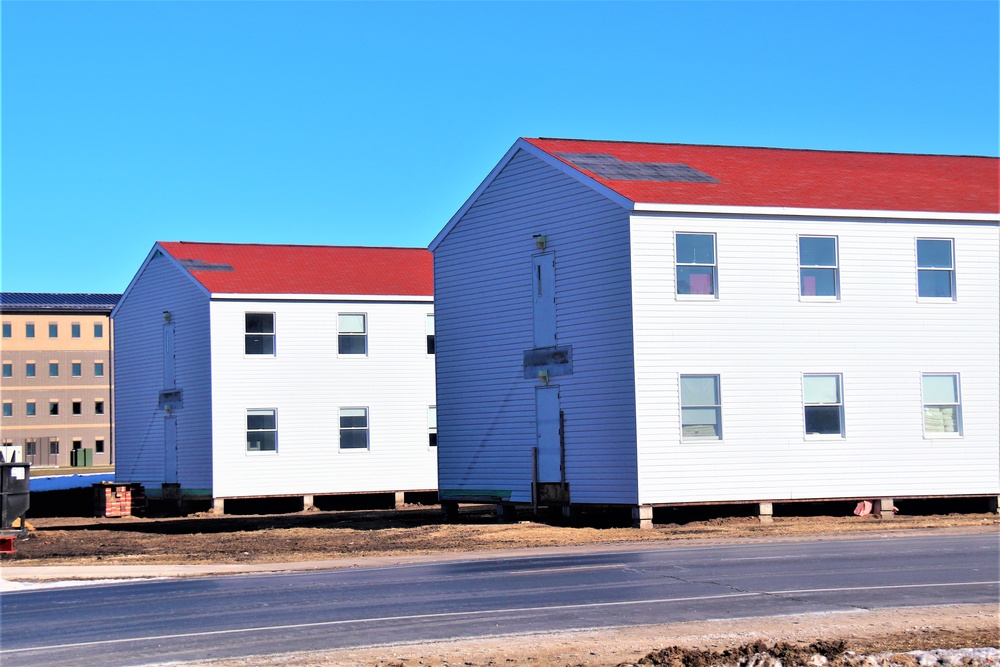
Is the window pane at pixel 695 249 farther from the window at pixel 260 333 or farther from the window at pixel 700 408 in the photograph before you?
the window at pixel 260 333

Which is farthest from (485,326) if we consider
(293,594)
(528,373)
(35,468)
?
(35,468)

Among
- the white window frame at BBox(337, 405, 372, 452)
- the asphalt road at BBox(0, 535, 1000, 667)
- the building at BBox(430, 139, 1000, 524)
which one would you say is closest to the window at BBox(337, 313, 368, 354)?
the white window frame at BBox(337, 405, 372, 452)

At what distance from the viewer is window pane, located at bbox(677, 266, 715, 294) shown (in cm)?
2731

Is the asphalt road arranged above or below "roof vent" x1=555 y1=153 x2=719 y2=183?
below

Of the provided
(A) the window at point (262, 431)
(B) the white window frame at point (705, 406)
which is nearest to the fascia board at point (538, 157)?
(B) the white window frame at point (705, 406)

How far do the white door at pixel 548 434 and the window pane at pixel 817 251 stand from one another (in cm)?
628

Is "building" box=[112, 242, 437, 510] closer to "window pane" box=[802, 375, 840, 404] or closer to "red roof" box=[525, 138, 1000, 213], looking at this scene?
"red roof" box=[525, 138, 1000, 213]

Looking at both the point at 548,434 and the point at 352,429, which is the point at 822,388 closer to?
the point at 548,434

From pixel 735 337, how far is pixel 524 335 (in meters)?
5.31

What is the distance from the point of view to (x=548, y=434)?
29.3m

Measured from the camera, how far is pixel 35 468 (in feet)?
317

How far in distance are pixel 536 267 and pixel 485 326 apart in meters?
2.51

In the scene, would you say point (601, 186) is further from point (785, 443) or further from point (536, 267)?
point (785, 443)

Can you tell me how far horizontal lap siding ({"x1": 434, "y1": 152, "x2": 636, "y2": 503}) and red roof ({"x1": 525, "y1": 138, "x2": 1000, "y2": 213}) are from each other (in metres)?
1.20
